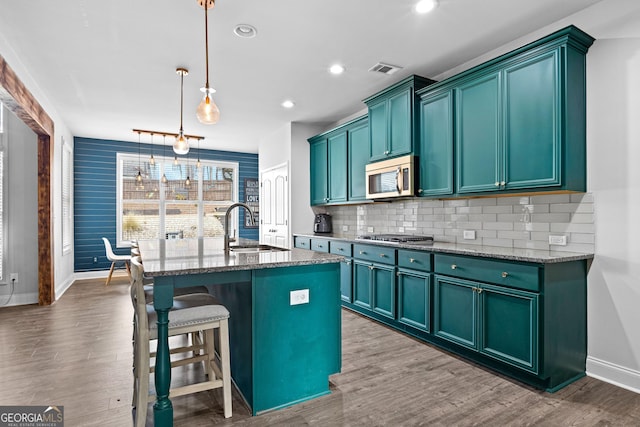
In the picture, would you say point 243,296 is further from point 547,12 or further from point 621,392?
point 547,12

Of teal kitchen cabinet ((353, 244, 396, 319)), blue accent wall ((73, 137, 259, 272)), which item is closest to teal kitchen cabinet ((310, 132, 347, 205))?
teal kitchen cabinet ((353, 244, 396, 319))

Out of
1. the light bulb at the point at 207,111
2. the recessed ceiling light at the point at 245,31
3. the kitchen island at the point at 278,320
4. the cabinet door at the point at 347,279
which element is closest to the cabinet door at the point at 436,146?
the cabinet door at the point at 347,279

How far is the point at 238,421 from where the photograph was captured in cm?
203

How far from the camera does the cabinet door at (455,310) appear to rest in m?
2.78

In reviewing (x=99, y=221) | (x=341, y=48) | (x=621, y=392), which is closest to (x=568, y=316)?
(x=621, y=392)

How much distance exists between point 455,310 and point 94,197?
22.3 feet

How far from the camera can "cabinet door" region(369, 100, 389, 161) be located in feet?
13.3

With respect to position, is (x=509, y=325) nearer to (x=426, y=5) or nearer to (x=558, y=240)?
(x=558, y=240)

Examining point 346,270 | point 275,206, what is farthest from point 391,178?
point 275,206

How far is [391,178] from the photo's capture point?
12.9 feet

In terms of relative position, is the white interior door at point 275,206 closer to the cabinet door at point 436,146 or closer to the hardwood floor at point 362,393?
the cabinet door at point 436,146

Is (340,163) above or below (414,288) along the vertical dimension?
above

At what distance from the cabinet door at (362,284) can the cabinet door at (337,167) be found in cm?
117

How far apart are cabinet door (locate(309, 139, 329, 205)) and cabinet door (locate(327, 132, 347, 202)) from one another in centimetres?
13
